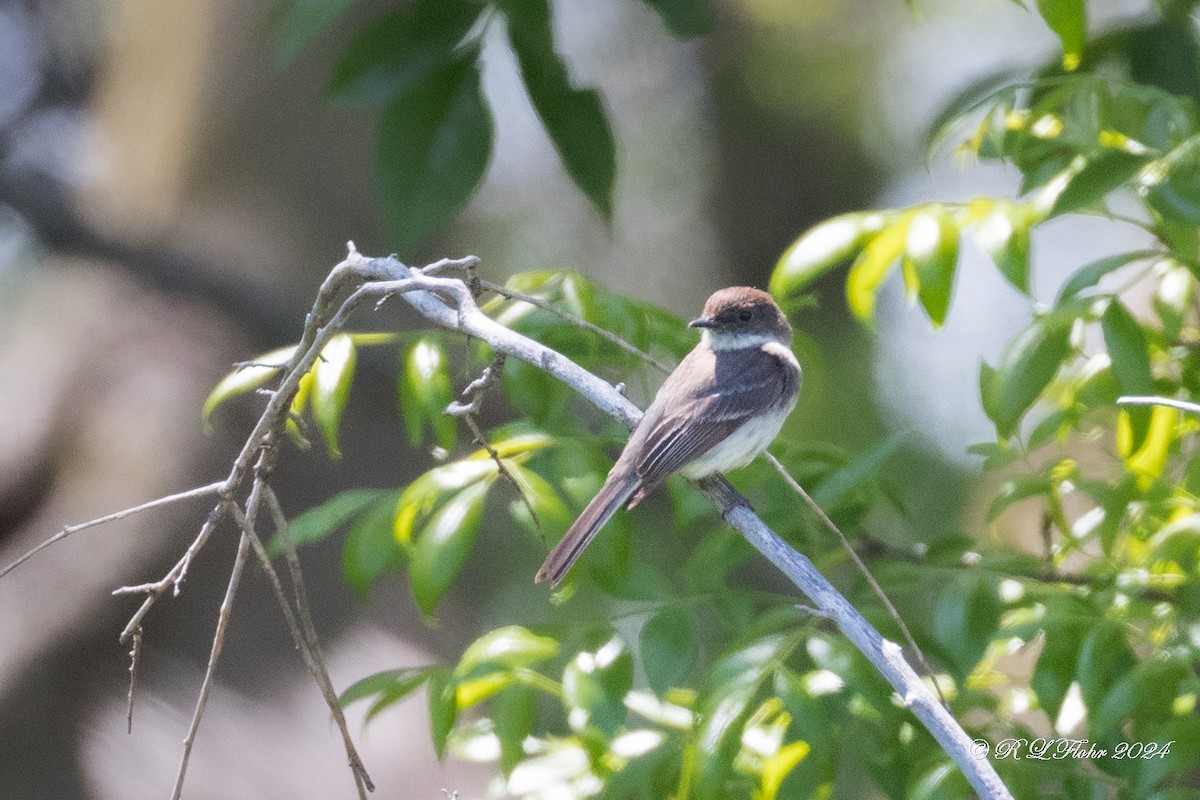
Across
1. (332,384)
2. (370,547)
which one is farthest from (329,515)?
(332,384)

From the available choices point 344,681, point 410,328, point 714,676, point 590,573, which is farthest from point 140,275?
point 714,676

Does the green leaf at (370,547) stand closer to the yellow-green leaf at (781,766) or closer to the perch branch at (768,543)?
the perch branch at (768,543)

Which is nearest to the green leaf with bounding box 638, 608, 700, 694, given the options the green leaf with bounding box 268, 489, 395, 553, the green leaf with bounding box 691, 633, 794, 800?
the green leaf with bounding box 691, 633, 794, 800

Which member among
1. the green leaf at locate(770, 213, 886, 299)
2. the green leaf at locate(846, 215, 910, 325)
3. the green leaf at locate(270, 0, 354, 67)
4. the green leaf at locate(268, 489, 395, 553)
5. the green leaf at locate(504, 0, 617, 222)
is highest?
the green leaf at locate(270, 0, 354, 67)

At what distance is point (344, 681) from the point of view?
15.2 feet

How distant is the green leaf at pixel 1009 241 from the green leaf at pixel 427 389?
135cm

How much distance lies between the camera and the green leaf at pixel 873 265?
2730 mm

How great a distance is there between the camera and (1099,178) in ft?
7.80

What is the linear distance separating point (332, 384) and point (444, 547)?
0.53 m

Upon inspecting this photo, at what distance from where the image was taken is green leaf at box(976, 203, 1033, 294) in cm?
254

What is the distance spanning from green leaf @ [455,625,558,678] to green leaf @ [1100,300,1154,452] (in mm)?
1457

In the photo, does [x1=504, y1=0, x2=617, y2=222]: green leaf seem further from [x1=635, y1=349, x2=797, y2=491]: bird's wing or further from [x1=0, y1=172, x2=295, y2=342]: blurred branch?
[x1=0, y1=172, x2=295, y2=342]: blurred branch

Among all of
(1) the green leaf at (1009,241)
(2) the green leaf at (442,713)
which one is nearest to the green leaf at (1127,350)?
(1) the green leaf at (1009,241)

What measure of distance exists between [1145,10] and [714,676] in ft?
8.57
